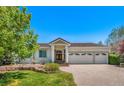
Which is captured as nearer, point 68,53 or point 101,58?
point 68,53

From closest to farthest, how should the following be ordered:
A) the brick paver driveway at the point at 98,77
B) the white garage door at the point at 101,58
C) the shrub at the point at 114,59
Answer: the brick paver driveway at the point at 98,77 → the shrub at the point at 114,59 → the white garage door at the point at 101,58

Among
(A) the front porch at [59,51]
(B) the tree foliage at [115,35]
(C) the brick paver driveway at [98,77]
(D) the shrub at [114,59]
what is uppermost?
(B) the tree foliage at [115,35]

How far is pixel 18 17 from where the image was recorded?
51.5ft

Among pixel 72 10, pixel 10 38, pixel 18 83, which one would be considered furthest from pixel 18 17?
pixel 72 10

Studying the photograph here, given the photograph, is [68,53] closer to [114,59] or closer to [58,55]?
[58,55]

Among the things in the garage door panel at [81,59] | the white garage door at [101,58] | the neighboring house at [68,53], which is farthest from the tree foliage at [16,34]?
the white garage door at [101,58]

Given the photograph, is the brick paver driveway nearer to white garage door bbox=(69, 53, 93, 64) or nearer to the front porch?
the front porch

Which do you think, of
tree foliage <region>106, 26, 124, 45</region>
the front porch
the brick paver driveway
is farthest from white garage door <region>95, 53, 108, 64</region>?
tree foliage <region>106, 26, 124, 45</region>

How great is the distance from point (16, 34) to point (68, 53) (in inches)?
638

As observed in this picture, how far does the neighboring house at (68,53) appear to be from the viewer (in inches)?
1185

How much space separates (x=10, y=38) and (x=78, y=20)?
18.7 meters

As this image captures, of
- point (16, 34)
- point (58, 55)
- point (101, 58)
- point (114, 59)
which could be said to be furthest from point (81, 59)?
point (16, 34)

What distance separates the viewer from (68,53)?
3125cm

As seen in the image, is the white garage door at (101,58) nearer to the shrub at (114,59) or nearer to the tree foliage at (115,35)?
the shrub at (114,59)
